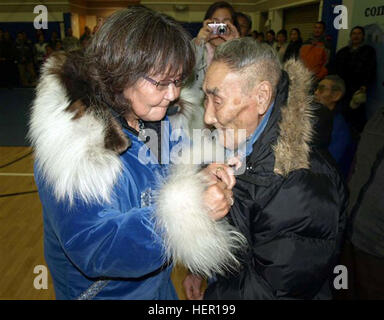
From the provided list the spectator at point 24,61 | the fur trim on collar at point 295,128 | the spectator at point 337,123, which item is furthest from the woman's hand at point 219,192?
the spectator at point 24,61

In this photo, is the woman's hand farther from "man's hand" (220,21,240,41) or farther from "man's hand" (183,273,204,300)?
"man's hand" (220,21,240,41)

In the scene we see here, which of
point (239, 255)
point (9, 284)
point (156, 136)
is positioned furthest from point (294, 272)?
point (9, 284)

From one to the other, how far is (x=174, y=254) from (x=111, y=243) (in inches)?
7.5

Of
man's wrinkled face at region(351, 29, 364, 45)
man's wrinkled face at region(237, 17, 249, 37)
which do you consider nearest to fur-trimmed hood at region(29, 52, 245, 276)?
man's wrinkled face at region(237, 17, 249, 37)

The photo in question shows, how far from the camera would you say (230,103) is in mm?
1149

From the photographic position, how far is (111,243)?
84 cm

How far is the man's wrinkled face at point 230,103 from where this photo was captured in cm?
113

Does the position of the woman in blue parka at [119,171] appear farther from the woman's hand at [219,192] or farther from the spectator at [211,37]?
the spectator at [211,37]

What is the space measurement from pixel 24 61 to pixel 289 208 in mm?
12187

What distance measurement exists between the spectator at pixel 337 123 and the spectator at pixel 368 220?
0.84 m

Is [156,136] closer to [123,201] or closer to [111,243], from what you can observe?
[123,201]

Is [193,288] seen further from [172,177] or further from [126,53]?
[126,53]

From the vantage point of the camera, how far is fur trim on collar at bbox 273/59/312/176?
102cm

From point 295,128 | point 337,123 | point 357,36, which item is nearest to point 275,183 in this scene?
point 295,128
